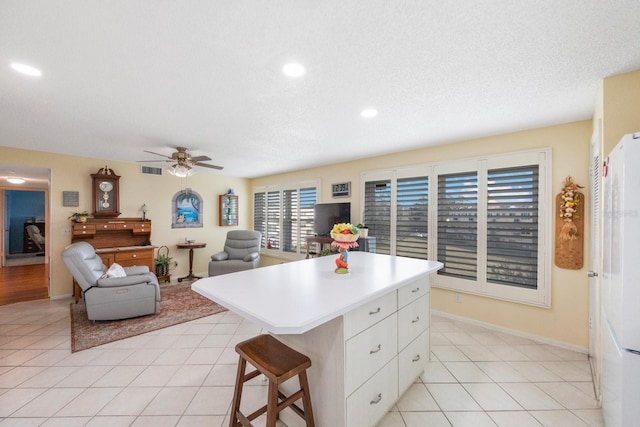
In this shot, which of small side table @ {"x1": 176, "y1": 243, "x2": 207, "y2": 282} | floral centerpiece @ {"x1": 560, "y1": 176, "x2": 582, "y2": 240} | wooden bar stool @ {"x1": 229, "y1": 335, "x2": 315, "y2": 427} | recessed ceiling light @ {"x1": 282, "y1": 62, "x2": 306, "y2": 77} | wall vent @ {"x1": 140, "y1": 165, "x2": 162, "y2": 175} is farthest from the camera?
small side table @ {"x1": 176, "y1": 243, "x2": 207, "y2": 282}

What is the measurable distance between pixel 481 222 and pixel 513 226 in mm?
333

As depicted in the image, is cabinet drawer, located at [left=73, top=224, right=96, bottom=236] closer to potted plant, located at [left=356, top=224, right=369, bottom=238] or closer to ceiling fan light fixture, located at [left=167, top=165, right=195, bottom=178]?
ceiling fan light fixture, located at [left=167, top=165, right=195, bottom=178]

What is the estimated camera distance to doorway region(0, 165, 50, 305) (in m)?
4.78

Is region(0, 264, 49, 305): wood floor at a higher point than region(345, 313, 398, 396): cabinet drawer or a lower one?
lower

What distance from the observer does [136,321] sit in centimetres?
346

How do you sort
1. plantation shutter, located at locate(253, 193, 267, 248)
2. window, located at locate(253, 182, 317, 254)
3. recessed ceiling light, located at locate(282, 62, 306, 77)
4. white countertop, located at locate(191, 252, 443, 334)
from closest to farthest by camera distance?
white countertop, located at locate(191, 252, 443, 334) → recessed ceiling light, located at locate(282, 62, 306, 77) → window, located at locate(253, 182, 317, 254) → plantation shutter, located at locate(253, 193, 267, 248)

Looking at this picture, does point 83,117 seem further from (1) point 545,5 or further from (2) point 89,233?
(1) point 545,5

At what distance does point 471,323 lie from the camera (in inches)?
135

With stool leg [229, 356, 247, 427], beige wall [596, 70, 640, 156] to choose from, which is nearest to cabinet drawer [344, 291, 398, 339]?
stool leg [229, 356, 247, 427]

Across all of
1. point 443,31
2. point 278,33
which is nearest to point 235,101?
point 278,33

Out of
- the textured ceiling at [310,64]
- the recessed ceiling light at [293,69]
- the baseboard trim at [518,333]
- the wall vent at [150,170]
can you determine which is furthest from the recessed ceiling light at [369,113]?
the wall vent at [150,170]

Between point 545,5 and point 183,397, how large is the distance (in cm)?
343

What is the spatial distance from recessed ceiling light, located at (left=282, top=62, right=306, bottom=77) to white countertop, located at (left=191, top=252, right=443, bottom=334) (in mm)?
1538

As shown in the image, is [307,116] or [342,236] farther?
[307,116]
